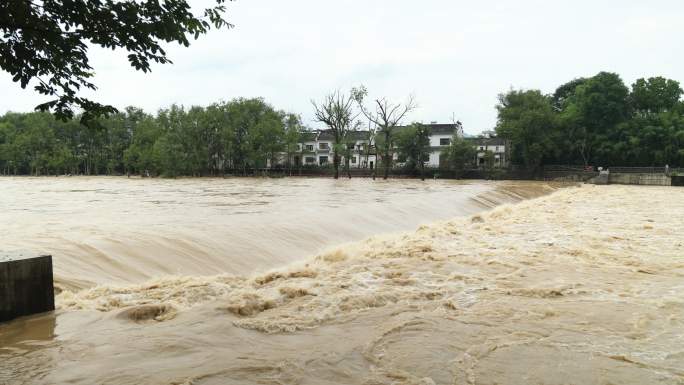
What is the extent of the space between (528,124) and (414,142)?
39.2ft

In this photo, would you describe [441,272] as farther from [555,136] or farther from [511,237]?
[555,136]

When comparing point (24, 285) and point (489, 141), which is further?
point (489, 141)

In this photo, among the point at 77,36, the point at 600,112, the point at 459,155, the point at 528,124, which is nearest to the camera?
the point at 77,36

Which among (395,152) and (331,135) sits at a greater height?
(331,135)

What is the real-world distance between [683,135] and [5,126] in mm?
84175

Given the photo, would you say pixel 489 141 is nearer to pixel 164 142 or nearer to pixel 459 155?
pixel 459 155

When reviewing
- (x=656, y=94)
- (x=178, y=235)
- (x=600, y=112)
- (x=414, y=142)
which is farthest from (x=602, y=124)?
(x=178, y=235)

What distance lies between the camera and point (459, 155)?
174 ft

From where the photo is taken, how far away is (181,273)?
7.59 meters

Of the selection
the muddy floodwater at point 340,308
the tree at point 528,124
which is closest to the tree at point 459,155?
the tree at point 528,124

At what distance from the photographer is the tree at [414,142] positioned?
53312mm

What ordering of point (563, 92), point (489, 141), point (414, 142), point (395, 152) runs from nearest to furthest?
1. point (414, 142)
2. point (395, 152)
3. point (563, 92)
4. point (489, 141)

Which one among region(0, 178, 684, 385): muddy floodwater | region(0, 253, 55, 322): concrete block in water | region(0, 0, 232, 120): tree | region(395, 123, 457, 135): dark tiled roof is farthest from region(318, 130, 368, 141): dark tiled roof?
region(0, 0, 232, 120): tree

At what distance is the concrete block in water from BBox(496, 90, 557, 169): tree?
48225mm
